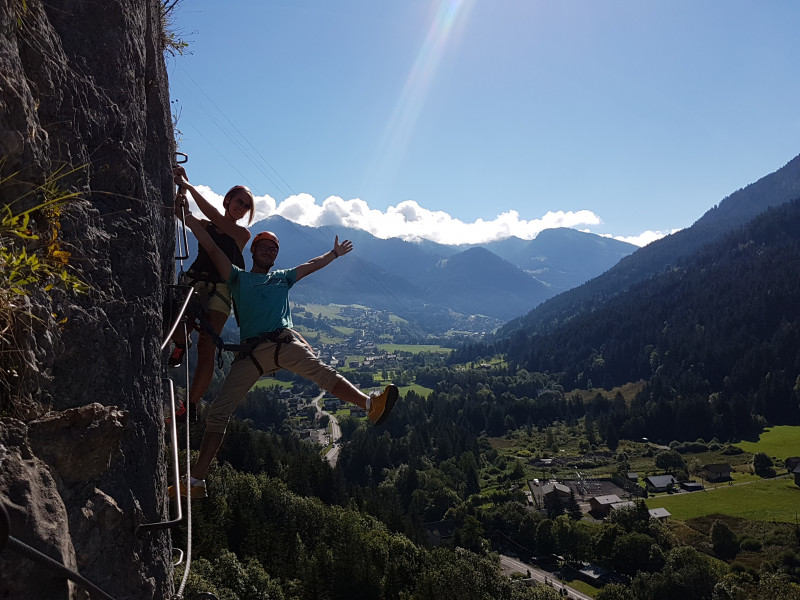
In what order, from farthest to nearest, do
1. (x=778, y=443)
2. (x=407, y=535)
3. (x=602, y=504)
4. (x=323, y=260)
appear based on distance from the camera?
(x=778, y=443) → (x=602, y=504) → (x=407, y=535) → (x=323, y=260)

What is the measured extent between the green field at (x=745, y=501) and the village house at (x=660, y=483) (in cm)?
378

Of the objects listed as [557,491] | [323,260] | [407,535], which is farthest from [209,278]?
[557,491]

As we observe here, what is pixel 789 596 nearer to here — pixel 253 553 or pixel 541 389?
pixel 253 553

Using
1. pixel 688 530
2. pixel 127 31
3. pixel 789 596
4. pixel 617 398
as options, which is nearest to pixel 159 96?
pixel 127 31

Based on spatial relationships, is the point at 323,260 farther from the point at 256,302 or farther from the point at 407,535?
the point at 407,535

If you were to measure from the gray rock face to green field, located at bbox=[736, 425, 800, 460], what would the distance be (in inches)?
4943

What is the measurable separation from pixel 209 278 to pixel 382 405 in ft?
8.80

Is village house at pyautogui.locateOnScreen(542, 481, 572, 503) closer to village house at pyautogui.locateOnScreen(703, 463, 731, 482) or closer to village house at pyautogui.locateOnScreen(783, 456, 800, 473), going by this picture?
village house at pyautogui.locateOnScreen(703, 463, 731, 482)

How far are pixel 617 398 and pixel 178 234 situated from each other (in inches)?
6290

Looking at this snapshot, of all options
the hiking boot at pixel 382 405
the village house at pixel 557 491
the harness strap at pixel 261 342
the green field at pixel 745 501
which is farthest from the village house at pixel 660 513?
the harness strap at pixel 261 342

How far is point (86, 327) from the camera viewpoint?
3498mm

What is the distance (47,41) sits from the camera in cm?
375

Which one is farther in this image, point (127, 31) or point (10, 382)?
point (127, 31)

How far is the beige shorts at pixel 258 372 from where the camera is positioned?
5.41m
